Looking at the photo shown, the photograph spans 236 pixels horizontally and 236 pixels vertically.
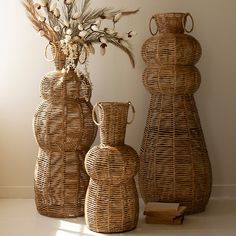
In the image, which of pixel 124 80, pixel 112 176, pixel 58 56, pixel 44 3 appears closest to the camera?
pixel 112 176

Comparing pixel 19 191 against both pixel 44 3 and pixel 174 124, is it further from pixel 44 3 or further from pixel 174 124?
pixel 44 3

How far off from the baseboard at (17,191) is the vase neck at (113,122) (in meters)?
0.76

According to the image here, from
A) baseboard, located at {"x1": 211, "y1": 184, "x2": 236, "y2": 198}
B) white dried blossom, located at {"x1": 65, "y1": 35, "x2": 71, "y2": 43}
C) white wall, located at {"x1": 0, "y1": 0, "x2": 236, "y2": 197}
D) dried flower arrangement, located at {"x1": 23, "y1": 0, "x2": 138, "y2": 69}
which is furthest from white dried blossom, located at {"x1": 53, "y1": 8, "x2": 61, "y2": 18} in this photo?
baseboard, located at {"x1": 211, "y1": 184, "x2": 236, "y2": 198}

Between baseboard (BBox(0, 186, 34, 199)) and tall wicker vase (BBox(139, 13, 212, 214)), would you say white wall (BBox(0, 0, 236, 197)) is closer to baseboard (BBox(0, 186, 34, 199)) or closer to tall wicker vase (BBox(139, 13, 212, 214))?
baseboard (BBox(0, 186, 34, 199))

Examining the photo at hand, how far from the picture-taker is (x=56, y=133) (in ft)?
8.42

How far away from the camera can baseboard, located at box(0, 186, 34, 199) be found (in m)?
3.00

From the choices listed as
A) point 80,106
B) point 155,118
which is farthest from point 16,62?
point 155,118

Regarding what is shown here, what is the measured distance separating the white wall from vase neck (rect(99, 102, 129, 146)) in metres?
0.57

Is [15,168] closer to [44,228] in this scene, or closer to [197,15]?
[44,228]

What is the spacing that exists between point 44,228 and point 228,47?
1.32 m

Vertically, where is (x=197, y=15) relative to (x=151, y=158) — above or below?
above

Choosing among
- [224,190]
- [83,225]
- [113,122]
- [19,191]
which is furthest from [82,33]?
[224,190]

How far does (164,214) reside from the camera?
8.26ft

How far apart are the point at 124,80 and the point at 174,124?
42 centimetres
